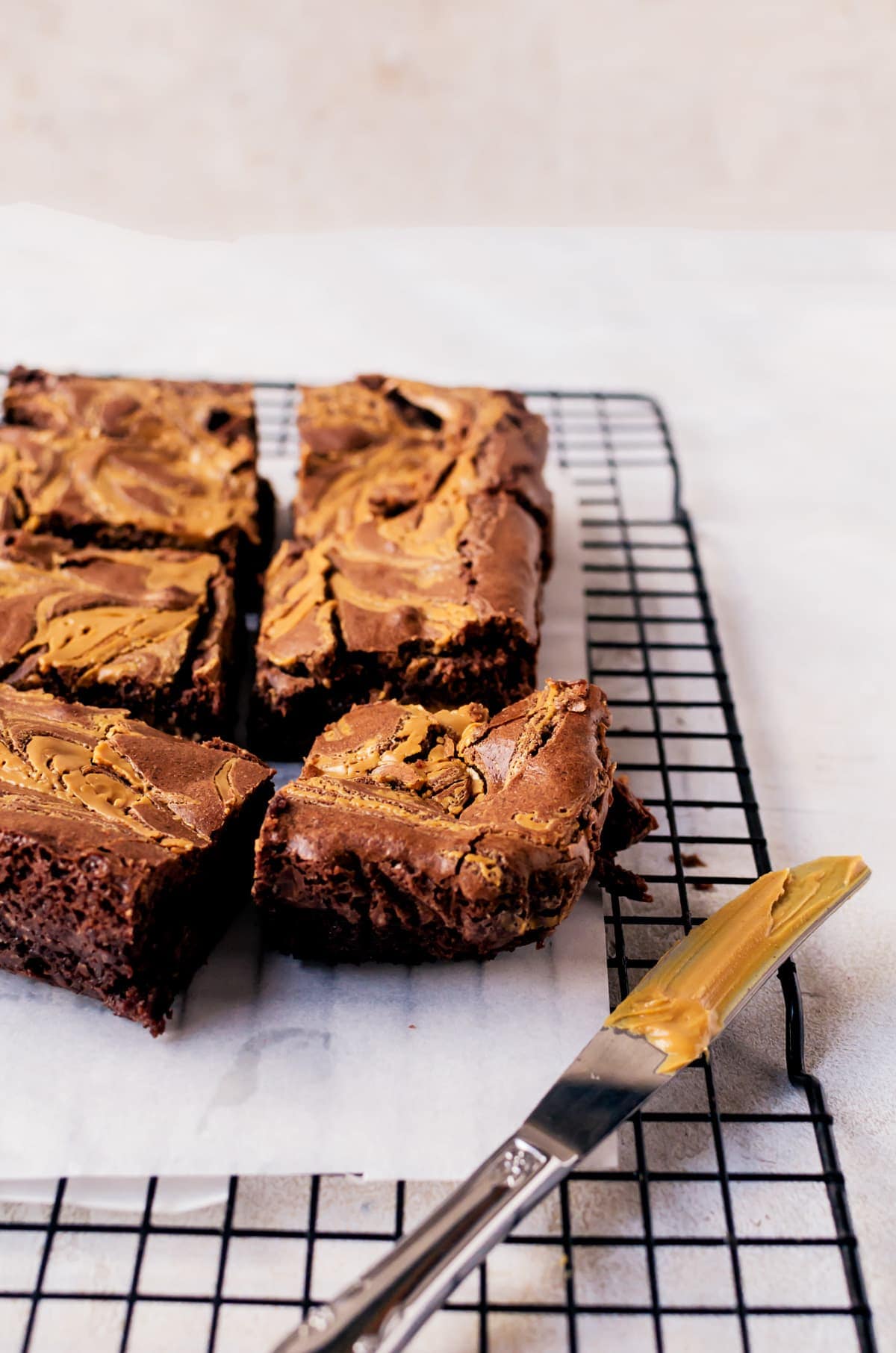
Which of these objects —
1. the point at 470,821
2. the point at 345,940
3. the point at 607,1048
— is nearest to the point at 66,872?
the point at 345,940

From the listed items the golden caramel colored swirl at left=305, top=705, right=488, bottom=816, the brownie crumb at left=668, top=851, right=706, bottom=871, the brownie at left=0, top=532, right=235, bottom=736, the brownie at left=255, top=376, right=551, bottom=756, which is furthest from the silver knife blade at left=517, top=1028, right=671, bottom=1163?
the brownie at left=0, top=532, right=235, bottom=736

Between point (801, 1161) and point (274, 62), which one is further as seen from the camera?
point (274, 62)

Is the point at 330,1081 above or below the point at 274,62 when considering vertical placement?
below

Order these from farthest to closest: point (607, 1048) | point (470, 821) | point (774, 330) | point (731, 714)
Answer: point (774, 330)
point (731, 714)
point (470, 821)
point (607, 1048)

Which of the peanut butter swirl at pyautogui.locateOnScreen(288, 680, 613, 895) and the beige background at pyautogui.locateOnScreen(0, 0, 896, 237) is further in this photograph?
the beige background at pyautogui.locateOnScreen(0, 0, 896, 237)

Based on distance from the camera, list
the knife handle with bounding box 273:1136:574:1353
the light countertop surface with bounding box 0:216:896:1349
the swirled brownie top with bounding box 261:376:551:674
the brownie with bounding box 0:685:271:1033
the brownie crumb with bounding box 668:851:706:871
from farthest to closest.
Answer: the light countertop surface with bounding box 0:216:896:1349 → the swirled brownie top with bounding box 261:376:551:674 → the brownie crumb with bounding box 668:851:706:871 → the brownie with bounding box 0:685:271:1033 → the knife handle with bounding box 273:1136:574:1353

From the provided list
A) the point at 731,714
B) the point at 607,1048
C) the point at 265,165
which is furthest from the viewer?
the point at 265,165

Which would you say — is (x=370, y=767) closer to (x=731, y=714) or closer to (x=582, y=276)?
(x=731, y=714)

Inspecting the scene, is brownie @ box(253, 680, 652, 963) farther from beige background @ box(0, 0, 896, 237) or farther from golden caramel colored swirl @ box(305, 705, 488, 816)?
beige background @ box(0, 0, 896, 237)

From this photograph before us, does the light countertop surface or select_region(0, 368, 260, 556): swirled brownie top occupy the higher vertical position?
select_region(0, 368, 260, 556): swirled brownie top
